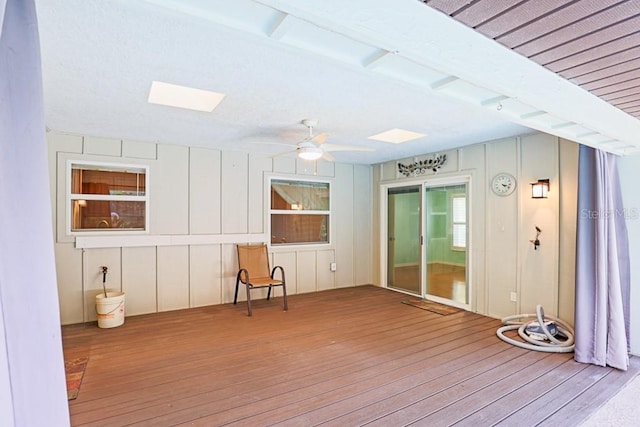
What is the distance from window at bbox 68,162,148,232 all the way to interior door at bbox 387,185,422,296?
4118 millimetres

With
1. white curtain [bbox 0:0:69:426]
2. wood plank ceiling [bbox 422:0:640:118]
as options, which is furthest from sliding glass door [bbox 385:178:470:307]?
white curtain [bbox 0:0:69:426]

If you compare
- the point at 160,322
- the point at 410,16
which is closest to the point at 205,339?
the point at 160,322

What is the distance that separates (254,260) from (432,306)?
9.18ft

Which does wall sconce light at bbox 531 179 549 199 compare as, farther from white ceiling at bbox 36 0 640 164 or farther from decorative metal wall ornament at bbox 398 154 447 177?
decorative metal wall ornament at bbox 398 154 447 177

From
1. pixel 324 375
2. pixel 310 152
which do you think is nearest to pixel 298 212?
pixel 310 152

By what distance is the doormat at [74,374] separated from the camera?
2.55 m

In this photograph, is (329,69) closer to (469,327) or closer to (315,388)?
(315,388)

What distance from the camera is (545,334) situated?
3615mm

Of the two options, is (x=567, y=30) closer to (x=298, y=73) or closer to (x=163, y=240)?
(x=298, y=73)

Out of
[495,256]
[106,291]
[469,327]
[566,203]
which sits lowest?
[469,327]

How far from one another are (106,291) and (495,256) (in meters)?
5.14

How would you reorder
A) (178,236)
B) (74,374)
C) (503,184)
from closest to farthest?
(74,374), (503,184), (178,236)

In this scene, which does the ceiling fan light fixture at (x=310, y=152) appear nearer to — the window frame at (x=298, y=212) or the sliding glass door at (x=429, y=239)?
the window frame at (x=298, y=212)

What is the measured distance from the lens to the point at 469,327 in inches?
161
